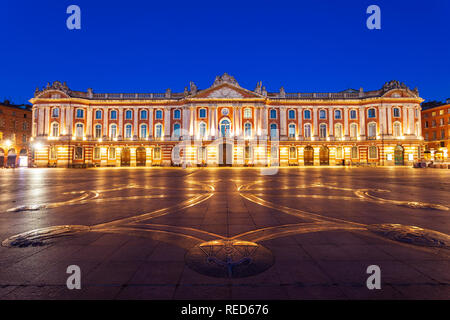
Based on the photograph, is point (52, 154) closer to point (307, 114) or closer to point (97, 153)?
point (97, 153)

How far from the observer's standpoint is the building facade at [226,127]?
135ft

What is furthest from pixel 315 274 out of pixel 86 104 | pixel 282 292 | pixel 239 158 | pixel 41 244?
pixel 86 104

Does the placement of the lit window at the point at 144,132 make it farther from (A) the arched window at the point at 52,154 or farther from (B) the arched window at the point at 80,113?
(A) the arched window at the point at 52,154

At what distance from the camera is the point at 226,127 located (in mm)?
41688

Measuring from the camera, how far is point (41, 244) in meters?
4.27

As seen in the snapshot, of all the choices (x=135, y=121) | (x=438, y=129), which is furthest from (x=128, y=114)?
(x=438, y=129)

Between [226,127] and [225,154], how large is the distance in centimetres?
476

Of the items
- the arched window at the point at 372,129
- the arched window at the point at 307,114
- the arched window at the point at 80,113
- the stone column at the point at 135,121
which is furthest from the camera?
the stone column at the point at 135,121

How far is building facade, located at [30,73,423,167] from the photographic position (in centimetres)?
4112

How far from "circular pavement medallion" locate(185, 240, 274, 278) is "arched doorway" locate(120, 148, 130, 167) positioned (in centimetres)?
4343

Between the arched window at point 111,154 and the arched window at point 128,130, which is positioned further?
the arched window at point 128,130

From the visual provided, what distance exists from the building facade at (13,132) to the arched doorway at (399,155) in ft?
227

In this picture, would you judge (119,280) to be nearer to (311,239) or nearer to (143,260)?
(143,260)

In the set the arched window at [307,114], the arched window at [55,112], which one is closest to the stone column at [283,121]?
the arched window at [307,114]
